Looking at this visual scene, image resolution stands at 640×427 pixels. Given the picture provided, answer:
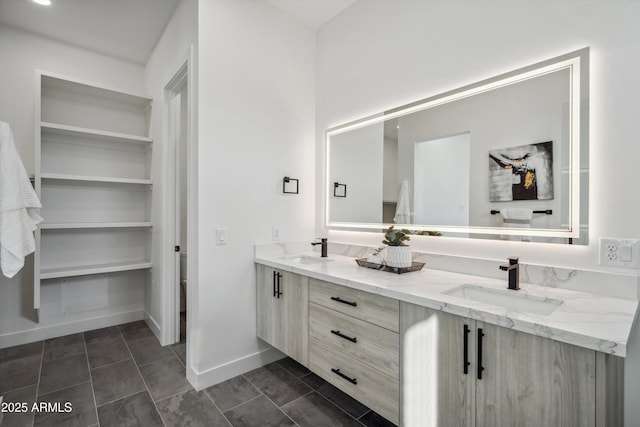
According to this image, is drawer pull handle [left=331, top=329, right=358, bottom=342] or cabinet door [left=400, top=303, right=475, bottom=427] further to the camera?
drawer pull handle [left=331, top=329, right=358, bottom=342]

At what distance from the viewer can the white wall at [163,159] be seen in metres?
2.35

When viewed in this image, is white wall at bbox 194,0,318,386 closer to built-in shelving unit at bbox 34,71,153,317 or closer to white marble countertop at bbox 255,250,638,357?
white marble countertop at bbox 255,250,638,357

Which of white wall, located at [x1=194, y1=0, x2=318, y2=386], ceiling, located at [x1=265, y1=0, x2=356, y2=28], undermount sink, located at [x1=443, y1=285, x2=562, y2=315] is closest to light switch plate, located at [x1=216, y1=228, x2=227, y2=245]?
white wall, located at [x1=194, y1=0, x2=318, y2=386]

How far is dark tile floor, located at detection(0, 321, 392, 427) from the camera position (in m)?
1.74

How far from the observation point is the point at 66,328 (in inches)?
115

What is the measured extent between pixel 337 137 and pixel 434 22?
105 cm

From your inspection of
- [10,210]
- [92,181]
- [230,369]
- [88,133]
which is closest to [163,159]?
[88,133]

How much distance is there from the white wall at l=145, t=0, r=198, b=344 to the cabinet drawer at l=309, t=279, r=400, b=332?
158 centimetres

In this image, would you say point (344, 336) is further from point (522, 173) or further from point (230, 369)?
point (522, 173)

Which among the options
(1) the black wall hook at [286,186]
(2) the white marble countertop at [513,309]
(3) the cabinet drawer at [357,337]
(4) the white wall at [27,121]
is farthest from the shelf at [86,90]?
(3) the cabinet drawer at [357,337]

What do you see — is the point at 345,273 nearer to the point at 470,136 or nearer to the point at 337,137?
the point at 470,136

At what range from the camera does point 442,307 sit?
1.19m

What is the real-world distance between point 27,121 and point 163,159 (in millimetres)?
1297

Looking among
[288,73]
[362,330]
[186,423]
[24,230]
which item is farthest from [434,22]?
[24,230]
